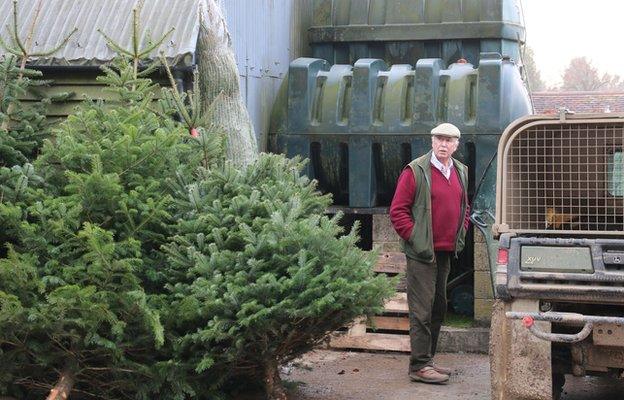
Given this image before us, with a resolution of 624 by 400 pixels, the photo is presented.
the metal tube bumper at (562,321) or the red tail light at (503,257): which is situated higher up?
the red tail light at (503,257)

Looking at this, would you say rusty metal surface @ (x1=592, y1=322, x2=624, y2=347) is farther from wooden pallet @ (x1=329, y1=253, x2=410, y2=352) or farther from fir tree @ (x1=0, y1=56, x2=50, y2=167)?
fir tree @ (x1=0, y1=56, x2=50, y2=167)

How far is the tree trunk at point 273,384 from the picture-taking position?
24.9 feet

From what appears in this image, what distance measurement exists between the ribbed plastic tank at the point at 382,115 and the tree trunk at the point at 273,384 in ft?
11.3

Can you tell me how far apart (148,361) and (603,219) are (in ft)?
11.0

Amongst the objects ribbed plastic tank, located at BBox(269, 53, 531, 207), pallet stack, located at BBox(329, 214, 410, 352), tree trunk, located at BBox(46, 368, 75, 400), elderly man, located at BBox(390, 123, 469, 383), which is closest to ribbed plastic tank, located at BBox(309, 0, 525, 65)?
ribbed plastic tank, located at BBox(269, 53, 531, 207)

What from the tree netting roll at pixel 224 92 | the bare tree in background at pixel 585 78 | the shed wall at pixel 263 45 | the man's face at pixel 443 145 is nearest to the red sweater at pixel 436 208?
the man's face at pixel 443 145

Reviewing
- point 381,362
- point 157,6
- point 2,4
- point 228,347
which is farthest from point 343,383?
point 2,4

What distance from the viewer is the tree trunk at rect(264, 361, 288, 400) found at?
759cm

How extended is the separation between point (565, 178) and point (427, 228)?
3.71 ft

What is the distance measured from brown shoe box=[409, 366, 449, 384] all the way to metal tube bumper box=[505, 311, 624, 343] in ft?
6.45

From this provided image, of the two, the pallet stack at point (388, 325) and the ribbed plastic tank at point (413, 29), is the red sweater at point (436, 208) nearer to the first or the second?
the pallet stack at point (388, 325)

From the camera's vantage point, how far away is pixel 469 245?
37.7ft

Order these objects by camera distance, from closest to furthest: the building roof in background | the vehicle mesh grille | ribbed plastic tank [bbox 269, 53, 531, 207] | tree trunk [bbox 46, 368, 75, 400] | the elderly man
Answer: tree trunk [bbox 46, 368, 75, 400] → the vehicle mesh grille → the elderly man → ribbed plastic tank [bbox 269, 53, 531, 207] → the building roof in background

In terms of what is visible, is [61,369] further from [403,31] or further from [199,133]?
[403,31]
